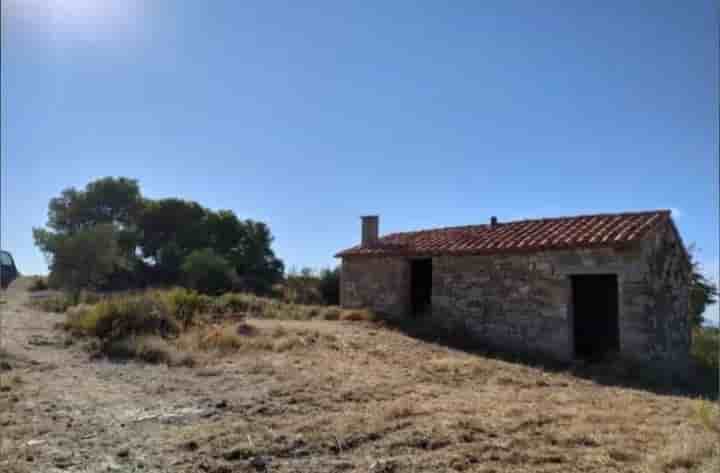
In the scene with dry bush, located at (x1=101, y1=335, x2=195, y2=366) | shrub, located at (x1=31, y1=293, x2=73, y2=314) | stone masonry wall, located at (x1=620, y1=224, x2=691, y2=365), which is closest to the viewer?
dry bush, located at (x1=101, y1=335, x2=195, y2=366)

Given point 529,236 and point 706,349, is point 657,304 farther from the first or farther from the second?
point 706,349

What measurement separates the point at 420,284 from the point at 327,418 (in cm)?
1029

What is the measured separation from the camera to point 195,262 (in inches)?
902

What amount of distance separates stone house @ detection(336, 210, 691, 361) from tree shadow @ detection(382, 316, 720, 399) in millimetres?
240

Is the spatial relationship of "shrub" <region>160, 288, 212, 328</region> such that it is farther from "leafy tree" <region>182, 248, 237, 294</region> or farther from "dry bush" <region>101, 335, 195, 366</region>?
"leafy tree" <region>182, 248, 237, 294</region>

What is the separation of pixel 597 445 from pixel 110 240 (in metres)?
24.7

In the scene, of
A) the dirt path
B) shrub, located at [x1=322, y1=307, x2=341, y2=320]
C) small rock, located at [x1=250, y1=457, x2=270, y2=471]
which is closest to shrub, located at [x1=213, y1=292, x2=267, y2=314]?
shrub, located at [x1=322, y1=307, x2=341, y2=320]

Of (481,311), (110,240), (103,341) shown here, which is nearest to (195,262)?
(110,240)

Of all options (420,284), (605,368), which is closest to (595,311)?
(605,368)

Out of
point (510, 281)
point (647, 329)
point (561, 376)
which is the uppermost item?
point (510, 281)

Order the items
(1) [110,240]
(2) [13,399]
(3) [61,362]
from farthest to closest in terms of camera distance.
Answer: (1) [110,240] → (3) [61,362] → (2) [13,399]

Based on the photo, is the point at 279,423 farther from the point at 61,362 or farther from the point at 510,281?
the point at 510,281

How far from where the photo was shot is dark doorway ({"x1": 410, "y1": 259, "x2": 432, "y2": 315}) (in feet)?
46.5

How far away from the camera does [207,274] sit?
74.2ft
